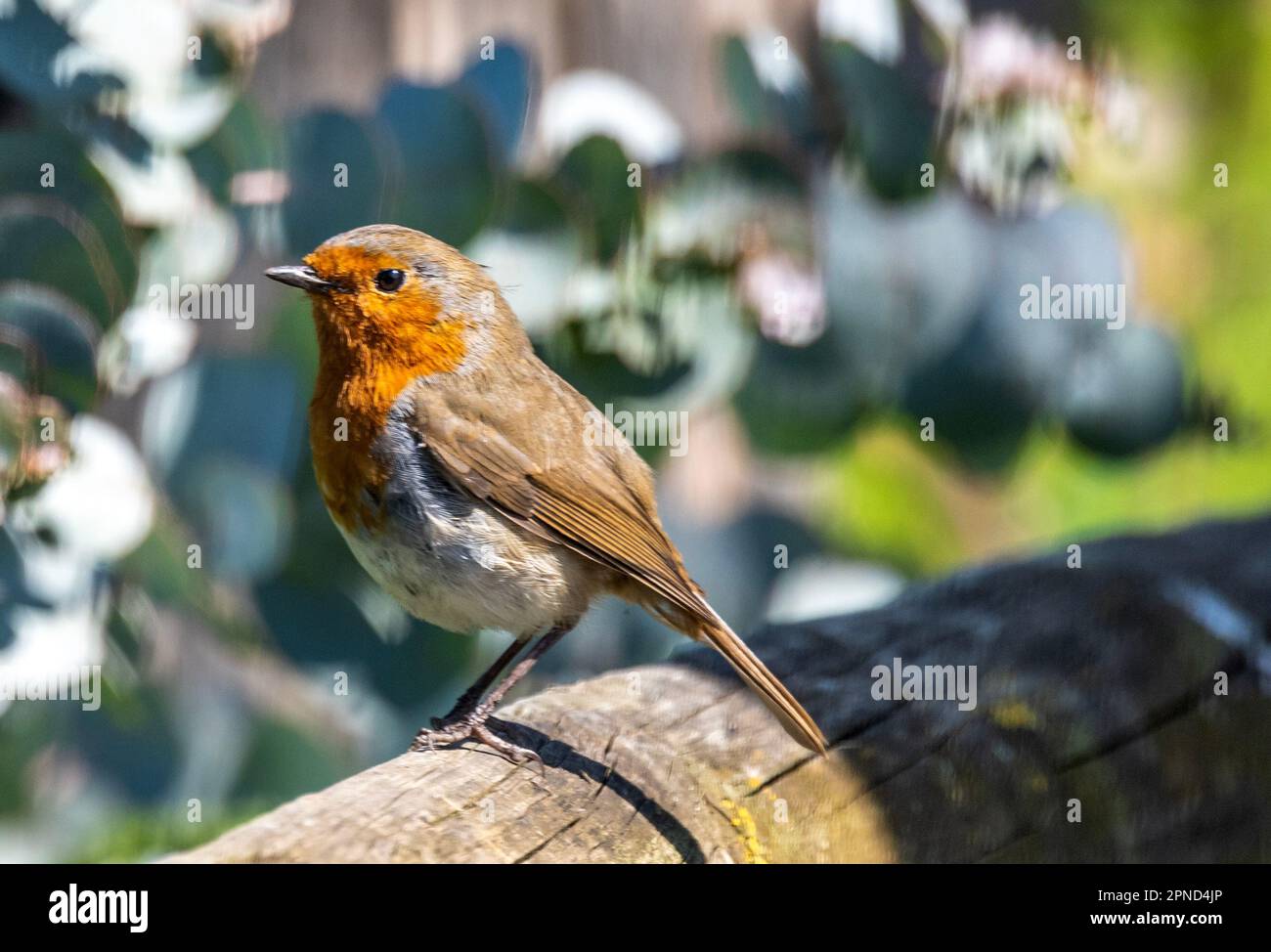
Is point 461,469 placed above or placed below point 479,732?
above

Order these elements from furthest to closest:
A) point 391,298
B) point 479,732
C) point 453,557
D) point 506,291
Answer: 1. point 506,291
2. point 391,298
3. point 453,557
4. point 479,732

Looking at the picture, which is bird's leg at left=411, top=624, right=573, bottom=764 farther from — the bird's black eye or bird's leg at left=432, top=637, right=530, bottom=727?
the bird's black eye

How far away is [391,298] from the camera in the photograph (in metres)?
2.68

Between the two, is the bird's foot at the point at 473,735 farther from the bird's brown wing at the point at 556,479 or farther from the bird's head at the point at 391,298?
the bird's head at the point at 391,298

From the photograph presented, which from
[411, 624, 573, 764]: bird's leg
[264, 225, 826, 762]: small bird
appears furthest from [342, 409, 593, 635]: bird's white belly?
[411, 624, 573, 764]: bird's leg

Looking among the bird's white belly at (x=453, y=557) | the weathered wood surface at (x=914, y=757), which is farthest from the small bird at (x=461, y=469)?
the weathered wood surface at (x=914, y=757)

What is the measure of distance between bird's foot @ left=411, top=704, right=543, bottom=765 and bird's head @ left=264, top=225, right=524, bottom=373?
66cm

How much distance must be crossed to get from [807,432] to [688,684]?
4.30 ft

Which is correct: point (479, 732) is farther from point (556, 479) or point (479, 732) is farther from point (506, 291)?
point (506, 291)

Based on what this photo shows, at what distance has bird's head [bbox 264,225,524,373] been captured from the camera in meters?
2.67

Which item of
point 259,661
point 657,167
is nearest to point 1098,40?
point 657,167

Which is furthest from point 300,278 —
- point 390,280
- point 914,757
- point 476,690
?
point 914,757

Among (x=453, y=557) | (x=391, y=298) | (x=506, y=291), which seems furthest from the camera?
(x=506, y=291)

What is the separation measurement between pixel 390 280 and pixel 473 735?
87 cm
